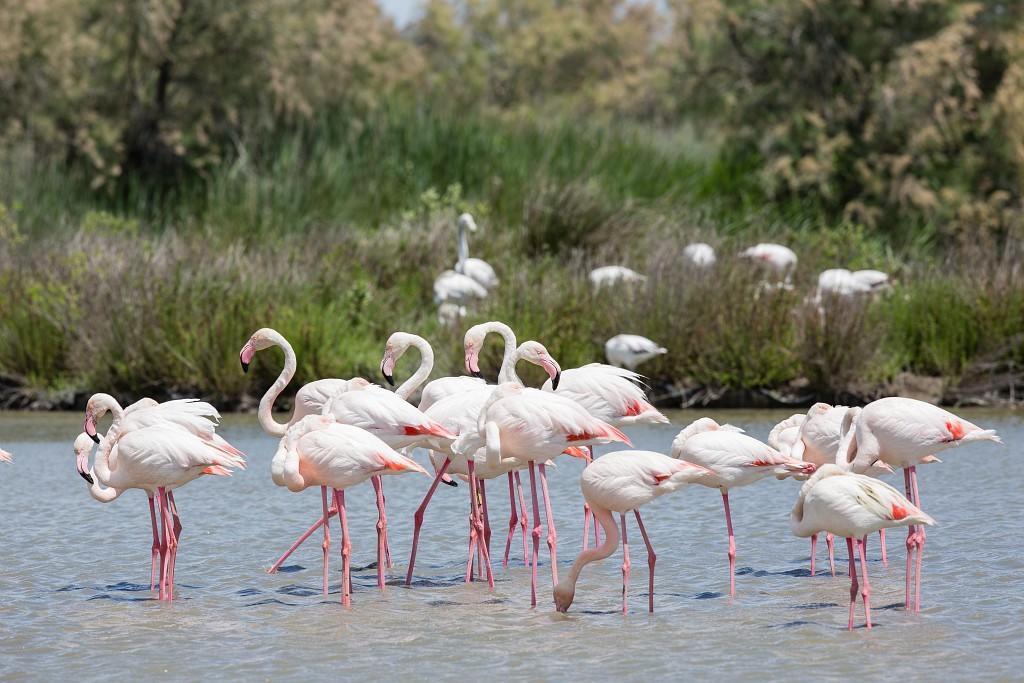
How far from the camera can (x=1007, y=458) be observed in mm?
10352

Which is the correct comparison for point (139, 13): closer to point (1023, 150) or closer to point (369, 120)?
point (369, 120)

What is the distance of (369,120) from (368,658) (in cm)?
1704

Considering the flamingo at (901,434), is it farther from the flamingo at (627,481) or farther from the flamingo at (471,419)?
the flamingo at (471,419)

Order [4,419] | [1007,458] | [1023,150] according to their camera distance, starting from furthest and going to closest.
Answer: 1. [1023,150]
2. [4,419]
3. [1007,458]

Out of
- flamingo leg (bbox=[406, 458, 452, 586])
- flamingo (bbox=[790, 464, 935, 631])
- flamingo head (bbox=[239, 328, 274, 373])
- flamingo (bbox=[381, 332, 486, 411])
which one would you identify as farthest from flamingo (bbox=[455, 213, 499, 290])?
flamingo (bbox=[790, 464, 935, 631])

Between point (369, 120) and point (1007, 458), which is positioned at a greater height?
point (369, 120)

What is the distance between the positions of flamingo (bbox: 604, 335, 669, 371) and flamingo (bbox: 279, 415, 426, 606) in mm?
6197

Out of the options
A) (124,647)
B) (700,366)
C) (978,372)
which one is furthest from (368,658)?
(978,372)

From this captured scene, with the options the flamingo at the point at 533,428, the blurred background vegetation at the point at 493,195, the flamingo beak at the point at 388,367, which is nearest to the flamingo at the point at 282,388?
the flamingo beak at the point at 388,367

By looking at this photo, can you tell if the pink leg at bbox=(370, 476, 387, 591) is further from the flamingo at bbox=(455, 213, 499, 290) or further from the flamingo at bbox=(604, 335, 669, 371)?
the flamingo at bbox=(455, 213, 499, 290)

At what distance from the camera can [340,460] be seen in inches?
265

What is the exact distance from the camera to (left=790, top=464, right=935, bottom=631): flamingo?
5.88 meters

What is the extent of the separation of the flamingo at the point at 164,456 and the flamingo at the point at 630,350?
6.01 meters

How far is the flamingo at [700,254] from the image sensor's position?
14.9 metres
